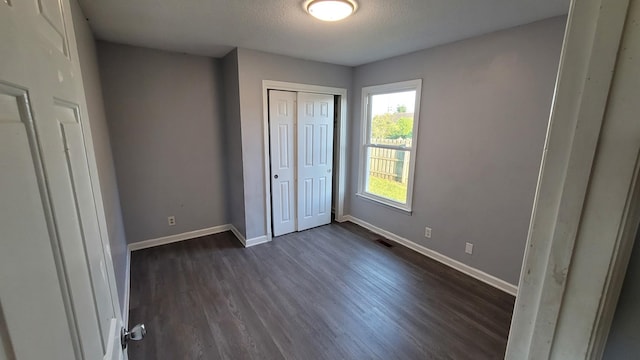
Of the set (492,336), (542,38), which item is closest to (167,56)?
(542,38)

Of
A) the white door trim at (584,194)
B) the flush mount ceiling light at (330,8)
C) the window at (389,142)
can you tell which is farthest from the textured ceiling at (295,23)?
the white door trim at (584,194)

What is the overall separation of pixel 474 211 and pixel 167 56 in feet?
12.9

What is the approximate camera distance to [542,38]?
2.14 metres

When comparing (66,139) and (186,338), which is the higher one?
(66,139)

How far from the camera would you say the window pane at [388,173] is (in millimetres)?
3477

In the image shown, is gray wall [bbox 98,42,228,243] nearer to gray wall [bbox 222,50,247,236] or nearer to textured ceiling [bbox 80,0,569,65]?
gray wall [bbox 222,50,247,236]

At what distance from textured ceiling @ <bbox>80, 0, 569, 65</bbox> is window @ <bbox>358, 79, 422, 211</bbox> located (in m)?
0.60

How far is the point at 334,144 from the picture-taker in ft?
13.7

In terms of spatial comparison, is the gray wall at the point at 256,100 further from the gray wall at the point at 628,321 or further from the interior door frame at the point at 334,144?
the gray wall at the point at 628,321

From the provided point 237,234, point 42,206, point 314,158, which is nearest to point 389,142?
point 314,158

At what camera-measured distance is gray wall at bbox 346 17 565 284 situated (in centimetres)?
225

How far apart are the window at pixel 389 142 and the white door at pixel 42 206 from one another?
314cm

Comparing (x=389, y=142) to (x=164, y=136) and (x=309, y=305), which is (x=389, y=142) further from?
(x=164, y=136)

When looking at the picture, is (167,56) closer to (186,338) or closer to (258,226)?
(258,226)
